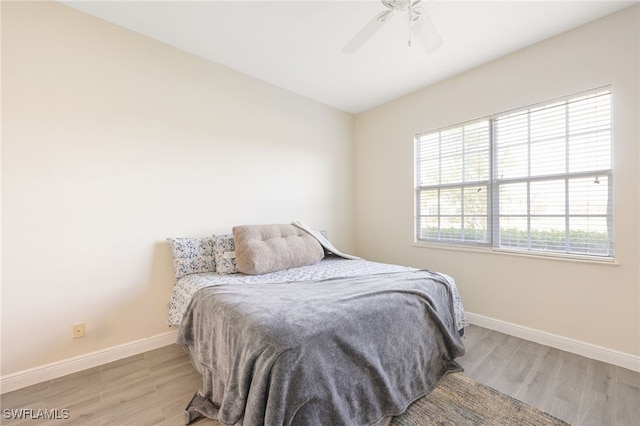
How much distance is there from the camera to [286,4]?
195 centimetres

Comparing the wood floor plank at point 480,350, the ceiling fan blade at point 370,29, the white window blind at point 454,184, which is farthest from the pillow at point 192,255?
the white window blind at point 454,184

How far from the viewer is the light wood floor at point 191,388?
1.53 metres

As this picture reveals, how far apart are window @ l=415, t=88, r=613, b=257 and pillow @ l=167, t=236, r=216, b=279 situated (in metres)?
2.43

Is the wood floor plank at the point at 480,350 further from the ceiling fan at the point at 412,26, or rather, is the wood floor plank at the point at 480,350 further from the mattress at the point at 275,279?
the ceiling fan at the point at 412,26

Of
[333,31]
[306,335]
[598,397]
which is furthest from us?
[333,31]

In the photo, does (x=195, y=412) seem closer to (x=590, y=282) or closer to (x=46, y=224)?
(x=46, y=224)

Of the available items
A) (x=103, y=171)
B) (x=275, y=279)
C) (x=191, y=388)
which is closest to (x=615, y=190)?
(x=275, y=279)

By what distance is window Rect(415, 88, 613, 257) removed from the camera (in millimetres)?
2148

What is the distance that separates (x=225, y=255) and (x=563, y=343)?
296cm

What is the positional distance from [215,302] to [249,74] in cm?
242

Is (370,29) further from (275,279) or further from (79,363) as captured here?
(79,363)

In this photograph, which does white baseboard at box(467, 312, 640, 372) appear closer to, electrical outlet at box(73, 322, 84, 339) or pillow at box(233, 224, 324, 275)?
pillow at box(233, 224, 324, 275)

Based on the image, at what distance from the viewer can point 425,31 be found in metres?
1.76

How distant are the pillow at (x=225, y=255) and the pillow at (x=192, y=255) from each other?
65 millimetres
